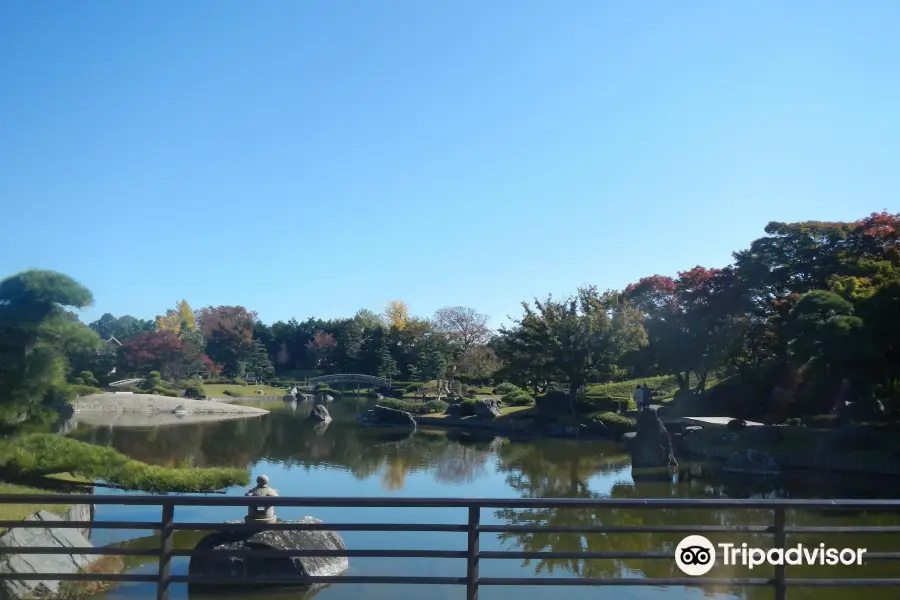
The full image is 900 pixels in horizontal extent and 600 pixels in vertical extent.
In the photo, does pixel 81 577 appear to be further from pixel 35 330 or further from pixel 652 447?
pixel 652 447

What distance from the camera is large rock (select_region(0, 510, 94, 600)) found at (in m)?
4.95

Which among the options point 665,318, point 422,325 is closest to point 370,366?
point 422,325

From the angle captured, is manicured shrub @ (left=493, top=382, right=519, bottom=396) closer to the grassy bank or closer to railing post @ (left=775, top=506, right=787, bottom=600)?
the grassy bank

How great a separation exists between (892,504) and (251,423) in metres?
26.7

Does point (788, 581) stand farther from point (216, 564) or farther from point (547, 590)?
point (216, 564)

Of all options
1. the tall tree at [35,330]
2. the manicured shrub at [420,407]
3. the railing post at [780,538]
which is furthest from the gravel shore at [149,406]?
the railing post at [780,538]

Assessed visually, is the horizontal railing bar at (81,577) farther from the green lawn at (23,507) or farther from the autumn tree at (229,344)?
the autumn tree at (229,344)

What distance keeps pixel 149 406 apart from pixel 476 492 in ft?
80.4

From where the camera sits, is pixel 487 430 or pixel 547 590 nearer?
pixel 547 590

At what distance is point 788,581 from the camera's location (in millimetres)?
3062

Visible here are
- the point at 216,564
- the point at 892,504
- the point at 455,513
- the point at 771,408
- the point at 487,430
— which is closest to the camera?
the point at 892,504

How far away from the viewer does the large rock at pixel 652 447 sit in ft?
52.1

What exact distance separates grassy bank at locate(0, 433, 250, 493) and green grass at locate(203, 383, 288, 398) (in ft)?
110

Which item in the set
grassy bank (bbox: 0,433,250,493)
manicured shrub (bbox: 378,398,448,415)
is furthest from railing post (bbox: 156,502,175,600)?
manicured shrub (bbox: 378,398,448,415)
